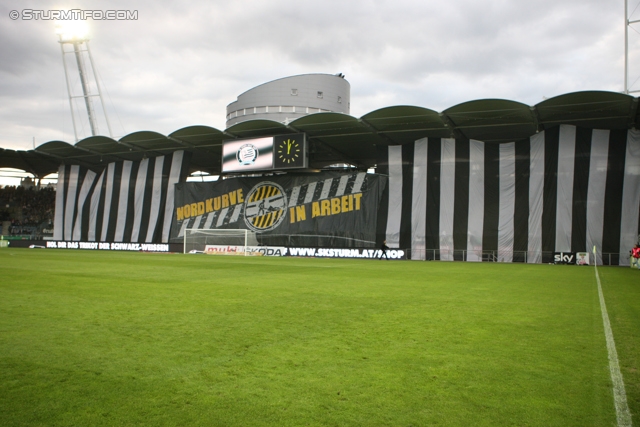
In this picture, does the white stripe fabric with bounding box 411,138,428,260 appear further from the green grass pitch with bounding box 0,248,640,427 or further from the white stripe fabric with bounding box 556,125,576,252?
the green grass pitch with bounding box 0,248,640,427

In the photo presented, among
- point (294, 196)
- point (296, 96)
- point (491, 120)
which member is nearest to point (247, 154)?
point (294, 196)

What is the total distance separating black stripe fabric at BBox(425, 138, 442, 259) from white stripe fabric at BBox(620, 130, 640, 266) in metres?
10.8

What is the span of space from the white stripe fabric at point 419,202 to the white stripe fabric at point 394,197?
43.4 inches

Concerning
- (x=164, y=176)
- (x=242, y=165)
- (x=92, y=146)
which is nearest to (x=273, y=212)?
(x=242, y=165)

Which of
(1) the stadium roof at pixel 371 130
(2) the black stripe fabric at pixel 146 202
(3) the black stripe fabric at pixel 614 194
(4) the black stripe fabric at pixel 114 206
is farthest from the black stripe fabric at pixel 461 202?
(4) the black stripe fabric at pixel 114 206

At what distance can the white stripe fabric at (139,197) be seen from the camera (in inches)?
1711

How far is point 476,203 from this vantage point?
105ft

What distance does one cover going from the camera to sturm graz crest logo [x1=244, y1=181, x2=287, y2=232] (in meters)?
39.2

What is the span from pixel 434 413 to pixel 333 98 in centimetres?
5492

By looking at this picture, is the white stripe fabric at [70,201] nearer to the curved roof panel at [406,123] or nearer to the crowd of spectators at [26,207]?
the crowd of spectators at [26,207]

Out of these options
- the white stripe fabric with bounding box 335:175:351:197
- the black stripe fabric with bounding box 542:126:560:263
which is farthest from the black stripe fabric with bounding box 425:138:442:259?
the black stripe fabric with bounding box 542:126:560:263

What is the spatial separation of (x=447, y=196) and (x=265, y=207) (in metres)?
15.1

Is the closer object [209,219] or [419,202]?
[419,202]

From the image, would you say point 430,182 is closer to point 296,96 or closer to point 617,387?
point 296,96
